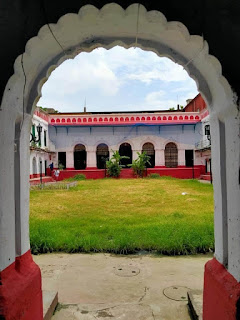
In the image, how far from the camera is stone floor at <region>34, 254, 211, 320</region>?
11.4ft

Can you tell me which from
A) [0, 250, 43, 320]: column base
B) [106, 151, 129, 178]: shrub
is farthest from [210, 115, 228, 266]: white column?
[106, 151, 129, 178]: shrub

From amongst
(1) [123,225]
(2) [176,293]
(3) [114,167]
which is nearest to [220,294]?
(2) [176,293]

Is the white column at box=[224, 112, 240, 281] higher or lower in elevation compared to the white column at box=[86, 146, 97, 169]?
lower

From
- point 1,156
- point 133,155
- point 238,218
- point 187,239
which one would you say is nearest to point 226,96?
point 238,218

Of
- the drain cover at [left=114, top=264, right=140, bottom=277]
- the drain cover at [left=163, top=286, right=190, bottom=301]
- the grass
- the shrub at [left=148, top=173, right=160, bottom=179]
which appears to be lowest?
the drain cover at [left=163, top=286, right=190, bottom=301]

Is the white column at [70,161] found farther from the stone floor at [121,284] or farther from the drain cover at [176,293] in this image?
the drain cover at [176,293]

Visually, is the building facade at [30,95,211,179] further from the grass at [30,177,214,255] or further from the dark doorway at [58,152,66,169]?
the grass at [30,177,214,255]

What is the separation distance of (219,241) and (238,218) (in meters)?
0.47

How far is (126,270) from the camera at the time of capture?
188 inches

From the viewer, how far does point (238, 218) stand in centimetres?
236

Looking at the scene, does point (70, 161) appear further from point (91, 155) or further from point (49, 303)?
point (49, 303)

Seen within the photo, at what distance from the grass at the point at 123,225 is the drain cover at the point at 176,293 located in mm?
1463

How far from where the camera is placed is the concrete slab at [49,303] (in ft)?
10.5

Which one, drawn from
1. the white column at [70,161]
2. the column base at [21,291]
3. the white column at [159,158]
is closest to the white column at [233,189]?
the column base at [21,291]
